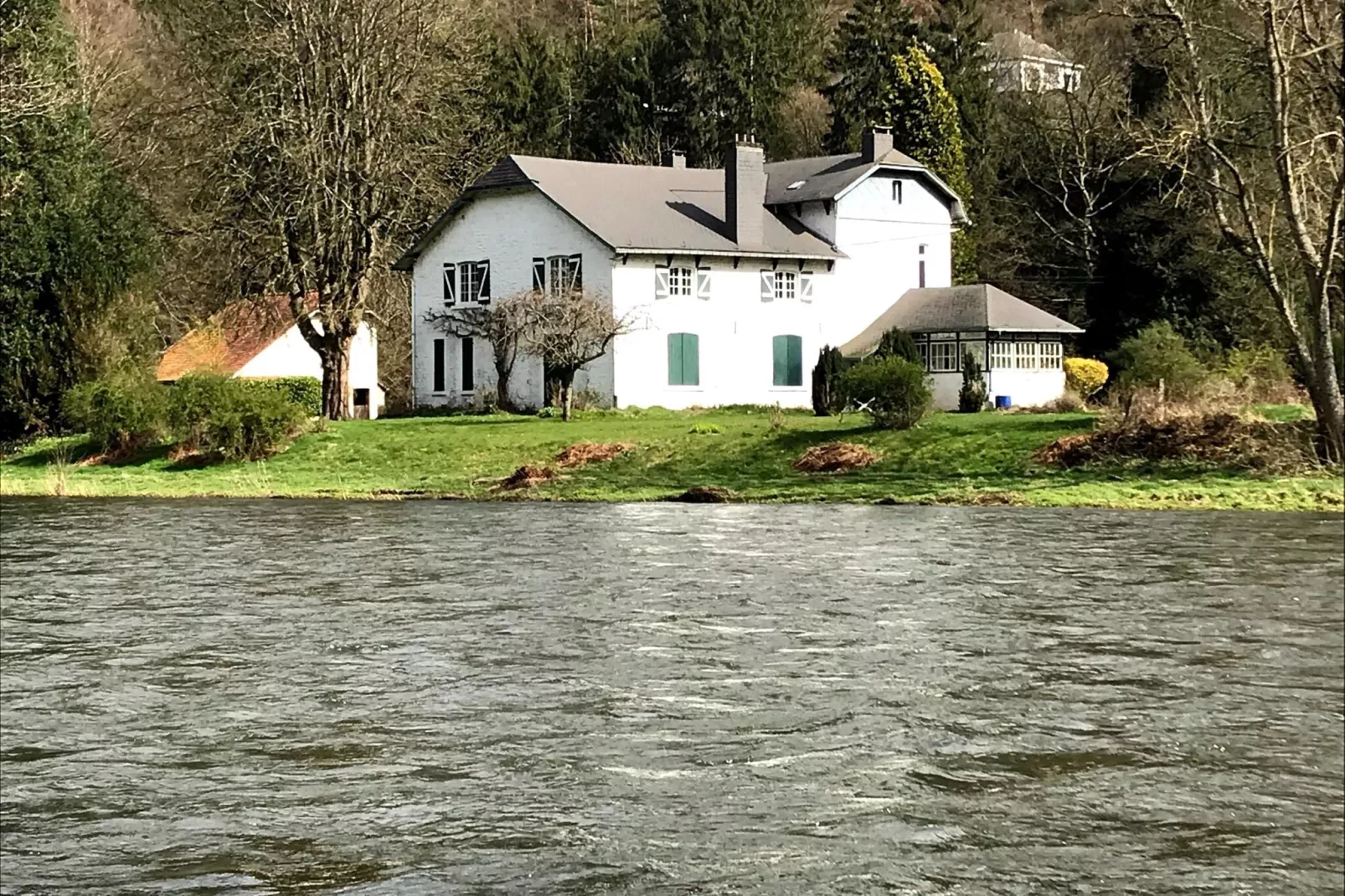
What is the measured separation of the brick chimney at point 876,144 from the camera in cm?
5481

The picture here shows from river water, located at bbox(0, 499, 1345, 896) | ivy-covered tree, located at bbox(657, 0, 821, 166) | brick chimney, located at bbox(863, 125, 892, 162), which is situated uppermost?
ivy-covered tree, located at bbox(657, 0, 821, 166)


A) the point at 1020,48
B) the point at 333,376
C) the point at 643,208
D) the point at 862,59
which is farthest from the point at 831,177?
the point at 1020,48

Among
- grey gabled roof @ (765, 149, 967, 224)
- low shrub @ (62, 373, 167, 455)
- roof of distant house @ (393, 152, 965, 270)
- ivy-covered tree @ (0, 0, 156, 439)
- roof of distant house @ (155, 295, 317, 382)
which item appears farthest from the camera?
roof of distant house @ (155, 295, 317, 382)

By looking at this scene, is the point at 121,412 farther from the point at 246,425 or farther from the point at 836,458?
the point at 836,458

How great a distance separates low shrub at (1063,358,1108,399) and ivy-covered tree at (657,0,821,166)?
2648 cm

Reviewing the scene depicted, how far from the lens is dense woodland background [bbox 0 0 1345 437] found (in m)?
46.1

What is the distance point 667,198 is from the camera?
53.2 meters

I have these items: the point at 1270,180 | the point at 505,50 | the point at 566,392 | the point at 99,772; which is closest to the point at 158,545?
the point at 99,772

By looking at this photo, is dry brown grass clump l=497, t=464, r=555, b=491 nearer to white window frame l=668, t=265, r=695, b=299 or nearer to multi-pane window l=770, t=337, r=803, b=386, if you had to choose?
white window frame l=668, t=265, r=695, b=299

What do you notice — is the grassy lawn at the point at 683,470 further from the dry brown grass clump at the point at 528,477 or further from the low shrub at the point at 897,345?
the low shrub at the point at 897,345

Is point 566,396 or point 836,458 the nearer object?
point 836,458

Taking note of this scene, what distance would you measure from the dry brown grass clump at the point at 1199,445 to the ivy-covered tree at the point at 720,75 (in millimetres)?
43893

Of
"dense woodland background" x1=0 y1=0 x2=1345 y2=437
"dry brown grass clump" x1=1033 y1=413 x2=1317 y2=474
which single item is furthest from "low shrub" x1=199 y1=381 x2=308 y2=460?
"dry brown grass clump" x1=1033 y1=413 x2=1317 y2=474

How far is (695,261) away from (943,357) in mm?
7768
